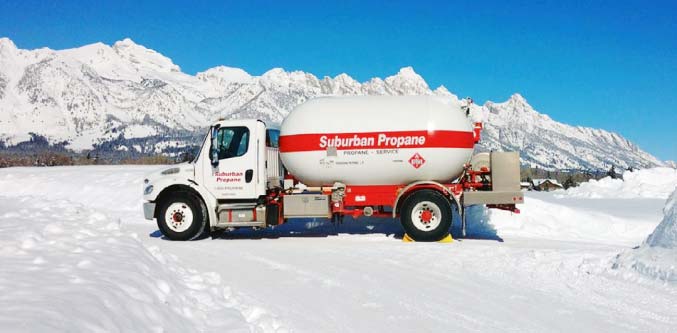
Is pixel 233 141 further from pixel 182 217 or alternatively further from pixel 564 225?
pixel 564 225

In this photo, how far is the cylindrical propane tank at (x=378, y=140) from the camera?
40.5 ft

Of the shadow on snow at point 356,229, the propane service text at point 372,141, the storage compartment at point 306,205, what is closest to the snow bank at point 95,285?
the storage compartment at point 306,205

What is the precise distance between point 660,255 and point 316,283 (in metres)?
5.14

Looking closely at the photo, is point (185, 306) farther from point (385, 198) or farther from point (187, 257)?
point (385, 198)

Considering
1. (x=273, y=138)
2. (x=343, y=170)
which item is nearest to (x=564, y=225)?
(x=343, y=170)

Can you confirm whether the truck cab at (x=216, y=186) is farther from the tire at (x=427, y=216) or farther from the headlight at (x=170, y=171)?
the tire at (x=427, y=216)

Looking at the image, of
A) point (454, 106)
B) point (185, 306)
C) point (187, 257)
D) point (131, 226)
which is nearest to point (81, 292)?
point (185, 306)

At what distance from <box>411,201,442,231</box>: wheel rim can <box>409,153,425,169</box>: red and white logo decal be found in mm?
893

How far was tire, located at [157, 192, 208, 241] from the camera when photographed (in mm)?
12742

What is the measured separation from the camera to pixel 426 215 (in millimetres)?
12328

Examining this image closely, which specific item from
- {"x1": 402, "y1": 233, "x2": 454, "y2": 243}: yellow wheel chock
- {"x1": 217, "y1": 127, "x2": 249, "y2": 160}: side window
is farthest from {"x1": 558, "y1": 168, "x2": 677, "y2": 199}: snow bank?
{"x1": 217, "y1": 127, "x2": 249, "y2": 160}: side window

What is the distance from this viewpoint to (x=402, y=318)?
634cm

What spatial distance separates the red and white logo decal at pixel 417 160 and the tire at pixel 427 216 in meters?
0.63

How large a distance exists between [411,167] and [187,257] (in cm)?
549
